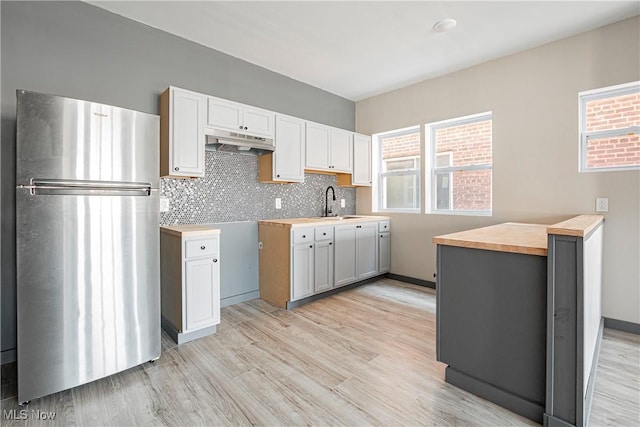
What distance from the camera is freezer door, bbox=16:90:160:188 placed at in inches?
65.8

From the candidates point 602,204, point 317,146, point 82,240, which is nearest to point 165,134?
point 82,240

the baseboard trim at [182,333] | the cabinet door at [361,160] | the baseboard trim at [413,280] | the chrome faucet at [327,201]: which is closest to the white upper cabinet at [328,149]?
the cabinet door at [361,160]

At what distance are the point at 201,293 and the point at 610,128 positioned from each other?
3887mm

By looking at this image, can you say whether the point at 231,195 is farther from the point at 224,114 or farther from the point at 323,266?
the point at 323,266

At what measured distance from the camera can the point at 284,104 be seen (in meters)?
3.85

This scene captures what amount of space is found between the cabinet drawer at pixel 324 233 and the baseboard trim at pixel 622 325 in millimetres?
2676

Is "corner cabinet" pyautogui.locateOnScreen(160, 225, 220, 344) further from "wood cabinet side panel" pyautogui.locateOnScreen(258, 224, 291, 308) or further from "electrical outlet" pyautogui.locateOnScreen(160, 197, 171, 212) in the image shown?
"wood cabinet side panel" pyautogui.locateOnScreen(258, 224, 291, 308)

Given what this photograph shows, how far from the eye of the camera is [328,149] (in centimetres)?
402

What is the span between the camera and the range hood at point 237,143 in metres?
2.90

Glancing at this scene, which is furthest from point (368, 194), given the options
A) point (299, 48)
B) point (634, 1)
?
point (634, 1)

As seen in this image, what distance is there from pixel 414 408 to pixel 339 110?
12.8 ft

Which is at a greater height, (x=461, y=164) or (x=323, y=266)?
(x=461, y=164)

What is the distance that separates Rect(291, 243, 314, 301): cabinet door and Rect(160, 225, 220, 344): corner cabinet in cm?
86

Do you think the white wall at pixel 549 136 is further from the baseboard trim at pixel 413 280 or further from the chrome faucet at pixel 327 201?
the chrome faucet at pixel 327 201
